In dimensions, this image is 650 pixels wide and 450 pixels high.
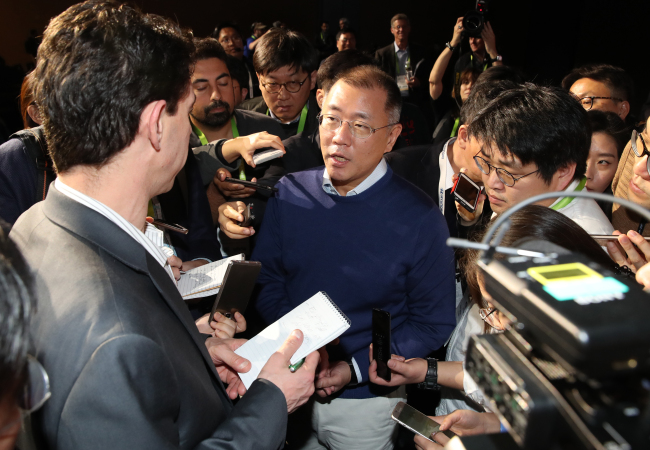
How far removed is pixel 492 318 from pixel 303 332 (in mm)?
575

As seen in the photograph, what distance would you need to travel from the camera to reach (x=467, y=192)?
2010 mm

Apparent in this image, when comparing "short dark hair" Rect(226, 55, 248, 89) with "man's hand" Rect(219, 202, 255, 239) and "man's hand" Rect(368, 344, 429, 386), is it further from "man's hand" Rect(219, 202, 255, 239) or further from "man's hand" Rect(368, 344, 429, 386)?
"man's hand" Rect(368, 344, 429, 386)

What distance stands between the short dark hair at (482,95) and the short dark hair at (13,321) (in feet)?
6.75

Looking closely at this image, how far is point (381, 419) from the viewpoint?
5.82 feet

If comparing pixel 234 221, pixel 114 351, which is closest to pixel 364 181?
pixel 234 221

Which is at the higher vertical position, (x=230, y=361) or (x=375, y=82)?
(x=375, y=82)

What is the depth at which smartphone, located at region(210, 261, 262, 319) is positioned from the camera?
145 cm

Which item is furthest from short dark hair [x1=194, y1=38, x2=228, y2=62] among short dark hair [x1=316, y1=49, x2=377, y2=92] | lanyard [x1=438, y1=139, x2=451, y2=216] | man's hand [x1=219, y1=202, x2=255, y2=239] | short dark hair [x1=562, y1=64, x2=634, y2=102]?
short dark hair [x1=562, y1=64, x2=634, y2=102]

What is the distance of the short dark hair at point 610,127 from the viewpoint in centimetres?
220

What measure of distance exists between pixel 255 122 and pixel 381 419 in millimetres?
1991

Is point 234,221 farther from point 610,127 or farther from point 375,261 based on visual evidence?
point 610,127

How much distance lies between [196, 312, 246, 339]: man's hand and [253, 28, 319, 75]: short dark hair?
1.92 m

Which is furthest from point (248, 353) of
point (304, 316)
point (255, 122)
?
point (255, 122)

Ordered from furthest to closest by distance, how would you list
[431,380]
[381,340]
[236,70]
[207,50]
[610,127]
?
[236,70]
[207,50]
[610,127]
[431,380]
[381,340]
